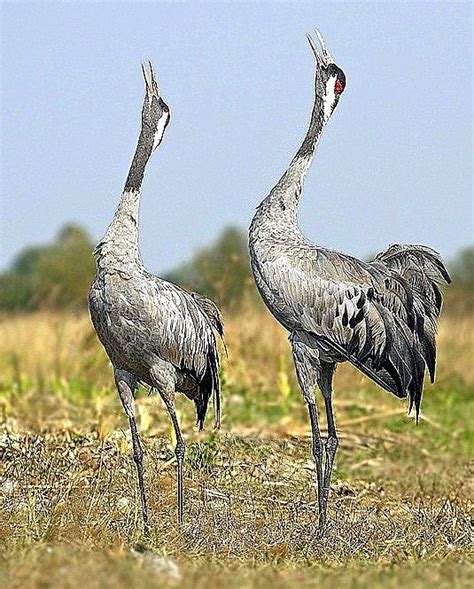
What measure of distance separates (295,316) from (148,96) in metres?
1.86

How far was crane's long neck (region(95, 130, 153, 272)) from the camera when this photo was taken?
702 cm

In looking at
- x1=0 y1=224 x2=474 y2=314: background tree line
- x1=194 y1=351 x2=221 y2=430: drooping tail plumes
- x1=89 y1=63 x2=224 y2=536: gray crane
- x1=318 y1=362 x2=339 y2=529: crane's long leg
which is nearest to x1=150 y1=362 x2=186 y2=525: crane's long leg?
x1=89 y1=63 x2=224 y2=536: gray crane

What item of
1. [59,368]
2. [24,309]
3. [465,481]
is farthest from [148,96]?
[24,309]

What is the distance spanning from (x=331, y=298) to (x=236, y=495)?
1.74 meters

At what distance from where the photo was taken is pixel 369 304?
7250 mm

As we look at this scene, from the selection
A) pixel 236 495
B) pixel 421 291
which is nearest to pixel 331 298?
pixel 421 291

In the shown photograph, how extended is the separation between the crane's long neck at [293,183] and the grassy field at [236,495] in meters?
1.87

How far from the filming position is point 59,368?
623 inches

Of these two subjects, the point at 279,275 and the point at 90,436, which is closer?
the point at 279,275

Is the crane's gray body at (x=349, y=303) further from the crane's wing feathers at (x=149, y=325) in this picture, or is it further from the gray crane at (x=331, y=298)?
the crane's wing feathers at (x=149, y=325)

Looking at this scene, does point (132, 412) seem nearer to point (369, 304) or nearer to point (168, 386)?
point (168, 386)

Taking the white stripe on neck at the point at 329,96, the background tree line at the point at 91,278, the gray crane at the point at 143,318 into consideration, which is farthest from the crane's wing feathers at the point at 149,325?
the background tree line at the point at 91,278

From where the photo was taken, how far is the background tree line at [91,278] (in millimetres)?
12406

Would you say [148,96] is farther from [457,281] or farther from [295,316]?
[457,281]
